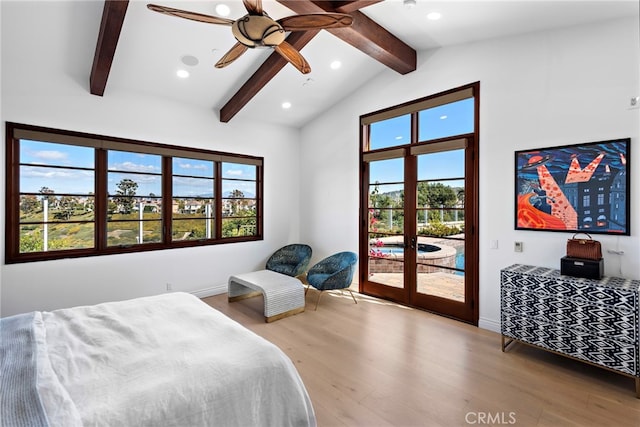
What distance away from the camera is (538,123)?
10.3 feet

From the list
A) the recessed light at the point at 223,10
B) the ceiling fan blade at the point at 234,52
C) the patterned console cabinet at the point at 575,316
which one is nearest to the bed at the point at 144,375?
the ceiling fan blade at the point at 234,52

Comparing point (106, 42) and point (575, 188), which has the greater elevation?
point (106, 42)

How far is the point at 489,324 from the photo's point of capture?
3486mm

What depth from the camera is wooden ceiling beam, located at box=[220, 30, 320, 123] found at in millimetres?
3267

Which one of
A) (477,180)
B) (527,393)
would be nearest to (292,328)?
(527,393)

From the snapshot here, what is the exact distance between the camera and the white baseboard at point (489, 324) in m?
3.42

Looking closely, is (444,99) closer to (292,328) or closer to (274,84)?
(274,84)

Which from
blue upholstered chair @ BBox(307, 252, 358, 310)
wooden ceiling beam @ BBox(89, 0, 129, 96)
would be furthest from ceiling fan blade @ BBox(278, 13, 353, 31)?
blue upholstered chair @ BBox(307, 252, 358, 310)

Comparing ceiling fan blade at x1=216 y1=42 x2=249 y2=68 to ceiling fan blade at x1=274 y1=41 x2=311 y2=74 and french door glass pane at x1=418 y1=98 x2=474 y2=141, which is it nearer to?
ceiling fan blade at x1=274 y1=41 x2=311 y2=74

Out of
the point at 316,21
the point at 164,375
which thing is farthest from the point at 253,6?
the point at 164,375

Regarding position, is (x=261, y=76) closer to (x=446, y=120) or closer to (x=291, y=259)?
(x=446, y=120)

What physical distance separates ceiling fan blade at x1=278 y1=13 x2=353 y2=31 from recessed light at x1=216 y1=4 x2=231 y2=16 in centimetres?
123

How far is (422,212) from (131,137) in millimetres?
4151

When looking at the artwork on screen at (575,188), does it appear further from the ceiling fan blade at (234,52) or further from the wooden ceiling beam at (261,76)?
the ceiling fan blade at (234,52)
